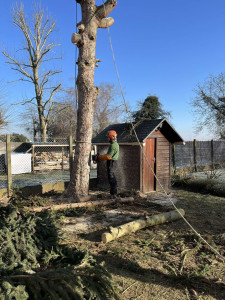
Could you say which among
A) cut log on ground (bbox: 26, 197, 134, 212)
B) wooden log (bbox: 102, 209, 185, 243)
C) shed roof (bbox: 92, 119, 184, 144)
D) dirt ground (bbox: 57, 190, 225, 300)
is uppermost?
shed roof (bbox: 92, 119, 184, 144)

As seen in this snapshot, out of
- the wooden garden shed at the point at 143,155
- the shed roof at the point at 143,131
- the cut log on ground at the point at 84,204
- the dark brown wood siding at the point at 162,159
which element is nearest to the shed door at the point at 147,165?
the wooden garden shed at the point at 143,155

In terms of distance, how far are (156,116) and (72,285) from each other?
9517 millimetres

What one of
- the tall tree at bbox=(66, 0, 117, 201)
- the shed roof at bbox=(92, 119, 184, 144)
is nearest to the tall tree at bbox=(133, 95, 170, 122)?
the shed roof at bbox=(92, 119, 184, 144)

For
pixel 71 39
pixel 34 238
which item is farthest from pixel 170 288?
pixel 71 39

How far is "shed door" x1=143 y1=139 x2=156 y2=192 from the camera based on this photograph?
9102mm

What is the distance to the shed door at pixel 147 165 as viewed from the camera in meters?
9.10

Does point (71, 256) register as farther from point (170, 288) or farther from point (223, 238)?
point (223, 238)

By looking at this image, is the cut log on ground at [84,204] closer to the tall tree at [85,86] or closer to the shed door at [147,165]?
the tall tree at [85,86]

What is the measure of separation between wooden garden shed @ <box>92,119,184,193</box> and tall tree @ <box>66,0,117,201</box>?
7.41 ft

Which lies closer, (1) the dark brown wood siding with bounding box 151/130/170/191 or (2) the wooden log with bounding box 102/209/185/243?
(2) the wooden log with bounding box 102/209/185/243

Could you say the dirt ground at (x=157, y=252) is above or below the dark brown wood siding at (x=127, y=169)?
below

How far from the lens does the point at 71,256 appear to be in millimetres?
3391

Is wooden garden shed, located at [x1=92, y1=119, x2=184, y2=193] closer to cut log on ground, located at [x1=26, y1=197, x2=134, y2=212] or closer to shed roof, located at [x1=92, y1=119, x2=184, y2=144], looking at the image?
shed roof, located at [x1=92, y1=119, x2=184, y2=144]

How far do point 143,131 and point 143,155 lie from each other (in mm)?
919
